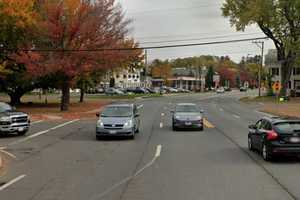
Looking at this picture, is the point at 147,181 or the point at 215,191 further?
the point at 147,181

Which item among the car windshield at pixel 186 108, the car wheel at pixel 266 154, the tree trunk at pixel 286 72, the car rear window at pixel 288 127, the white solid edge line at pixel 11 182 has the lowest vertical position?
the white solid edge line at pixel 11 182

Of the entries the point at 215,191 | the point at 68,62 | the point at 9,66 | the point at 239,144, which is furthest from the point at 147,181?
the point at 9,66

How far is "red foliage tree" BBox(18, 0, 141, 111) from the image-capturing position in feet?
154

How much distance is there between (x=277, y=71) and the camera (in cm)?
12438

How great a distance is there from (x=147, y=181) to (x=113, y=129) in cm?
1170

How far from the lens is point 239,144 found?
2327 centimetres

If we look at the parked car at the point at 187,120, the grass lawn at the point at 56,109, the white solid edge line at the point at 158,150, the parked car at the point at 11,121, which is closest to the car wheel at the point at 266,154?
the white solid edge line at the point at 158,150

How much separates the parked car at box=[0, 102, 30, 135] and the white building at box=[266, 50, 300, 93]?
268 ft

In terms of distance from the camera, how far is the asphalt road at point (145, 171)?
1193cm

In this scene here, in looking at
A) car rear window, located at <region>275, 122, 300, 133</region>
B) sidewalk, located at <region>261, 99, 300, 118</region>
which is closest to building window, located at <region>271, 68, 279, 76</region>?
sidewalk, located at <region>261, 99, 300, 118</region>

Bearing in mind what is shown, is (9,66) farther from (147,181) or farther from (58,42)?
(147,181)

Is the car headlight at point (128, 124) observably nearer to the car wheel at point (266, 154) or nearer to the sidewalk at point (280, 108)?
the car wheel at point (266, 154)

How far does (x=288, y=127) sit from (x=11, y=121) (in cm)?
1442

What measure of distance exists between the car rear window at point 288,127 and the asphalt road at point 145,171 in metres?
0.99
